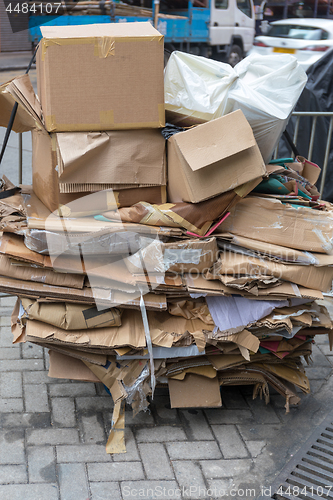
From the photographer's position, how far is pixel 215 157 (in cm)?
243

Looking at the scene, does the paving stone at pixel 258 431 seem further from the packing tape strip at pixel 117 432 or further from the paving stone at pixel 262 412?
the packing tape strip at pixel 117 432

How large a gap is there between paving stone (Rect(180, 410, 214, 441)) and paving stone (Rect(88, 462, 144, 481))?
0.40 meters

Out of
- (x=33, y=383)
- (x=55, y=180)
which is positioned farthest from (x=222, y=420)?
(x=55, y=180)

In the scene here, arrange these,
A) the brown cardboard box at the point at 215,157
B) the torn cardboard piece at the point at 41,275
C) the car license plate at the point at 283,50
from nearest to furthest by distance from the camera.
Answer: the brown cardboard box at the point at 215,157, the torn cardboard piece at the point at 41,275, the car license plate at the point at 283,50

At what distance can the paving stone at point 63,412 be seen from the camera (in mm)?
2838

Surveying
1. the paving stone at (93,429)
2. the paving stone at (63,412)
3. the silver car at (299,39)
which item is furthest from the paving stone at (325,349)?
the silver car at (299,39)

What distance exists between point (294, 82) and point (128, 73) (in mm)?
1009

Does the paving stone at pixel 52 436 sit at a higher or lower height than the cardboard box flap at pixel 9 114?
lower

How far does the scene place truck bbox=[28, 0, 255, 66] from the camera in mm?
11758

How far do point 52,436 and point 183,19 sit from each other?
496 inches

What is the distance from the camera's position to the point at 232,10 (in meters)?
13.9

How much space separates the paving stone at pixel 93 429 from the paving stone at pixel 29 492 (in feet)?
1.21

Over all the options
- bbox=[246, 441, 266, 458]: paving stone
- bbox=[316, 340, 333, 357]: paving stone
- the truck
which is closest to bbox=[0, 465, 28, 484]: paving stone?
bbox=[246, 441, 266, 458]: paving stone

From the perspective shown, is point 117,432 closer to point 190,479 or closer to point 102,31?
point 190,479
